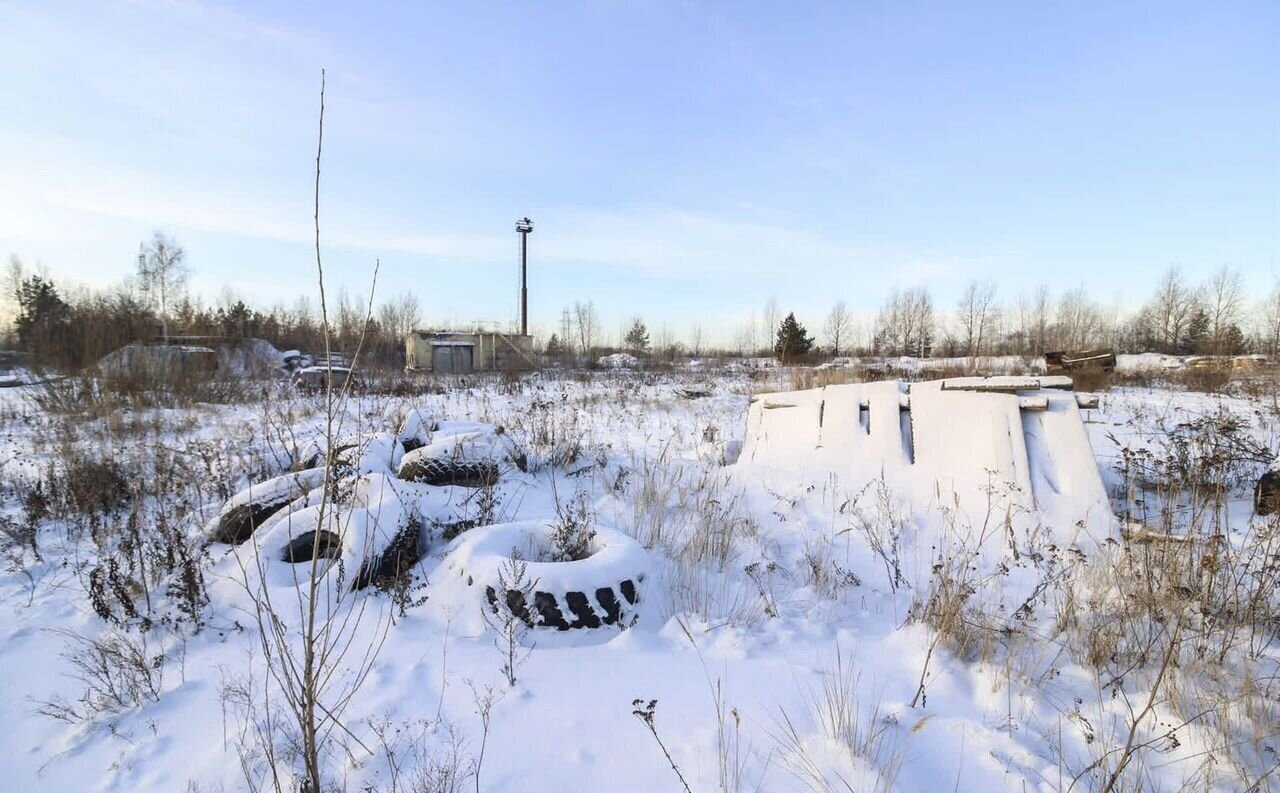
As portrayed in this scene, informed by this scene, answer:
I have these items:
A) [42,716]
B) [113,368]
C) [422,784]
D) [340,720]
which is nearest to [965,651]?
[422,784]

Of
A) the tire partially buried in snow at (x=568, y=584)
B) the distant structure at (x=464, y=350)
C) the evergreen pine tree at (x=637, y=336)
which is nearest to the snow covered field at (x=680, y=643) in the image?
the tire partially buried in snow at (x=568, y=584)

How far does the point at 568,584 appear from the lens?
2.69 metres

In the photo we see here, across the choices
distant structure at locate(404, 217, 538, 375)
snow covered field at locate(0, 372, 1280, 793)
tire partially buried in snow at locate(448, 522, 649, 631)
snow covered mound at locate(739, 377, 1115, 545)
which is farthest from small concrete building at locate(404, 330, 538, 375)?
tire partially buried in snow at locate(448, 522, 649, 631)

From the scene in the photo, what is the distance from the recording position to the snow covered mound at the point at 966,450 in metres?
3.89

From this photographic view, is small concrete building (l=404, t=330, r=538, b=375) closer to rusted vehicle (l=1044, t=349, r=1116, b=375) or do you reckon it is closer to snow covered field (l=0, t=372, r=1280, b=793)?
rusted vehicle (l=1044, t=349, r=1116, b=375)

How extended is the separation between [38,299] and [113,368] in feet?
102

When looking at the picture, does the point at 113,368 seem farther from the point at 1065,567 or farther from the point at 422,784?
the point at 1065,567

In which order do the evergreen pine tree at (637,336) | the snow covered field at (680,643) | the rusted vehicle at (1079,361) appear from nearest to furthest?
1. the snow covered field at (680,643)
2. the rusted vehicle at (1079,361)
3. the evergreen pine tree at (637,336)

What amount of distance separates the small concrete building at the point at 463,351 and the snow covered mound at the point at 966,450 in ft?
77.0

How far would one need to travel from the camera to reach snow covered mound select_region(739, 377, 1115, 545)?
389 cm

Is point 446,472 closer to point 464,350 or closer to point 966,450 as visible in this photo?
point 966,450

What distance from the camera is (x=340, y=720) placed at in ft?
6.57

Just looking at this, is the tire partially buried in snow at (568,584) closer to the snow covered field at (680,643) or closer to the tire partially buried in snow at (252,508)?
the snow covered field at (680,643)

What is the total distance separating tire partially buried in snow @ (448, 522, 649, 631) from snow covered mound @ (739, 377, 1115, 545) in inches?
101
